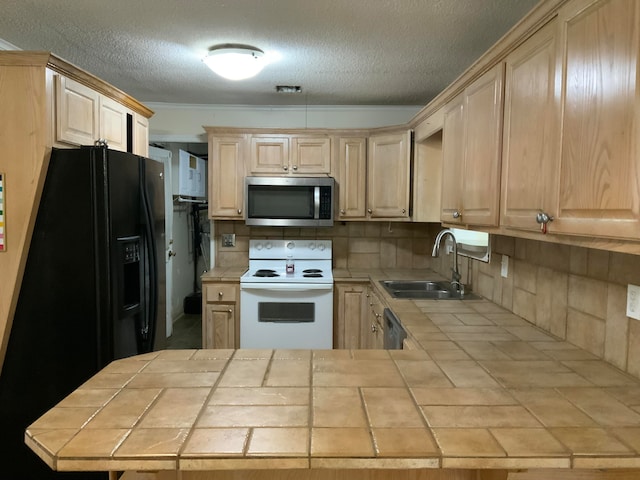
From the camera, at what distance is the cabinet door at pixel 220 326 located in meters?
3.37

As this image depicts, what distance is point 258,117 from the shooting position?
3791 millimetres

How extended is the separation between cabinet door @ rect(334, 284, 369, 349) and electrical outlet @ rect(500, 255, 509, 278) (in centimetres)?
126

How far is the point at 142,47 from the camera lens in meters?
2.45

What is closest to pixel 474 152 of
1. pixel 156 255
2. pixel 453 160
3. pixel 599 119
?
pixel 453 160

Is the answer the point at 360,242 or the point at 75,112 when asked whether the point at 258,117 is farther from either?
the point at 75,112

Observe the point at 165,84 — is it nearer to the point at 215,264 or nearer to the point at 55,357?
the point at 215,264

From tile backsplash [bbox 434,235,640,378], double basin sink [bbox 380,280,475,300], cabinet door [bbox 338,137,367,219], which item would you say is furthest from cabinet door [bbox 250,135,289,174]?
tile backsplash [bbox 434,235,640,378]

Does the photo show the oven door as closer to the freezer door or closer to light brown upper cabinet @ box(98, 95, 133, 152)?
the freezer door

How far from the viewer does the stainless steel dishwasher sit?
197 cm

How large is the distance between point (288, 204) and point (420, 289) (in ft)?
4.15

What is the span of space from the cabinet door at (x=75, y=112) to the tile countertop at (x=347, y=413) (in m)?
1.26

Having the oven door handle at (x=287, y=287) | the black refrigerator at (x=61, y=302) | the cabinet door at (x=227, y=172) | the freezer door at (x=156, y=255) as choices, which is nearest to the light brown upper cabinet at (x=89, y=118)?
the black refrigerator at (x=61, y=302)

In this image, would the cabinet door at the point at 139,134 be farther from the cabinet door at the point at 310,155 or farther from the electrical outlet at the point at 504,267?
the electrical outlet at the point at 504,267

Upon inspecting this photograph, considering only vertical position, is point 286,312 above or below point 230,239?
below
